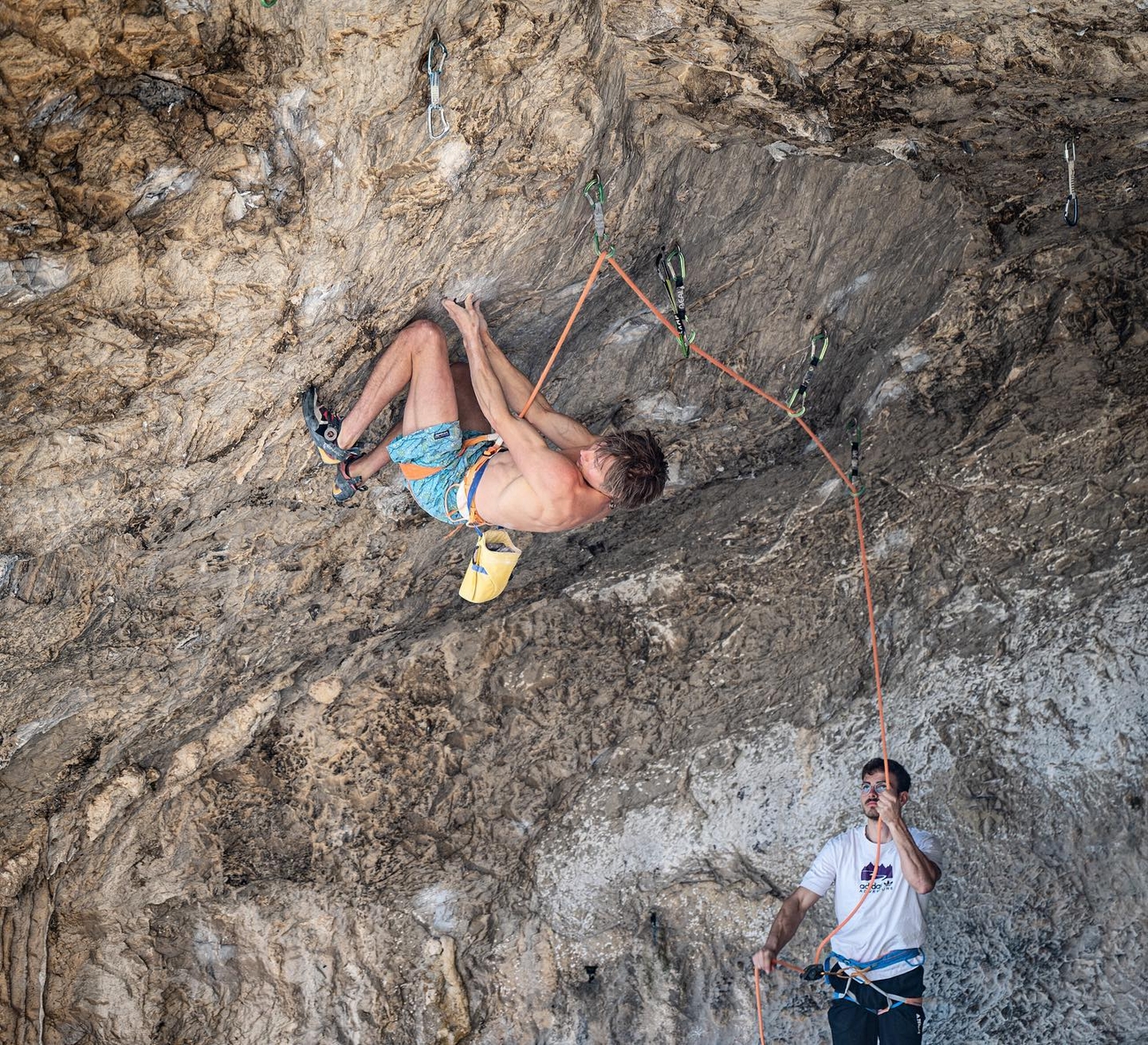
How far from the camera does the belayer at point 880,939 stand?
12.3ft

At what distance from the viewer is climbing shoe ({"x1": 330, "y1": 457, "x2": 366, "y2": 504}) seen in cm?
371

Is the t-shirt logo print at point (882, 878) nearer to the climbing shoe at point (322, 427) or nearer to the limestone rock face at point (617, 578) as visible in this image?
the limestone rock face at point (617, 578)

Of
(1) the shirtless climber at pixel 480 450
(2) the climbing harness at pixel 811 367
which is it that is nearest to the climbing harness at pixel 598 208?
(1) the shirtless climber at pixel 480 450

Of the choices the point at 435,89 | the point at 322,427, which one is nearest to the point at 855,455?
the point at 322,427

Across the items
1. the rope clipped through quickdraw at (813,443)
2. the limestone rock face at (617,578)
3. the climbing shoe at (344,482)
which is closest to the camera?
the limestone rock face at (617,578)

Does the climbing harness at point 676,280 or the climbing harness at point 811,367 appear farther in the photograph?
the climbing harness at point 811,367

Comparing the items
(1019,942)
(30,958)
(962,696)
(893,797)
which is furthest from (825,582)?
(30,958)

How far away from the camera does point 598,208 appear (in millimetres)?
3469

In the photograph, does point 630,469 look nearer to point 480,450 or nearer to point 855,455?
point 480,450

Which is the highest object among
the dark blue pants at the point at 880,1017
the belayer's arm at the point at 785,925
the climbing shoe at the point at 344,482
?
the climbing shoe at the point at 344,482

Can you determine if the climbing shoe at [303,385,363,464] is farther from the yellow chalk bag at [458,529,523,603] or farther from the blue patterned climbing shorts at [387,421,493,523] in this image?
the yellow chalk bag at [458,529,523,603]

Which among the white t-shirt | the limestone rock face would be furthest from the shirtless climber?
the white t-shirt

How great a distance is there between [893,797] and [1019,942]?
1026 millimetres

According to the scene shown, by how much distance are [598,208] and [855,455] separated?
4.65ft
